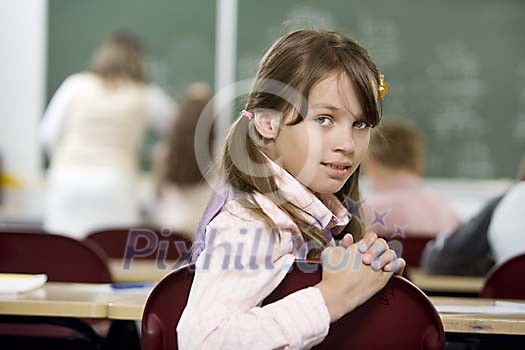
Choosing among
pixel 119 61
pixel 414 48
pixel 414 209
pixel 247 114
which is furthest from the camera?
pixel 414 48

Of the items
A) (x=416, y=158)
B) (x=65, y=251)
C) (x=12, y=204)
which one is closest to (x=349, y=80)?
(x=65, y=251)

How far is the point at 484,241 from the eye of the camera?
11.1 feet

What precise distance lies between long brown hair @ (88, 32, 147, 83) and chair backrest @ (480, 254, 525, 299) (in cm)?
328

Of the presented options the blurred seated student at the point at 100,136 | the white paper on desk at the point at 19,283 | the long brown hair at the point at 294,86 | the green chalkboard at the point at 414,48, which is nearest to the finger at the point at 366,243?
the long brown hair at the point at 294,86

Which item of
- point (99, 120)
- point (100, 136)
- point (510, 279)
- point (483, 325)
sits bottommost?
point (100, 136)

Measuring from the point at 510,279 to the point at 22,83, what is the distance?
4.51m

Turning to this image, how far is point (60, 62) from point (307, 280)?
5.15 meters

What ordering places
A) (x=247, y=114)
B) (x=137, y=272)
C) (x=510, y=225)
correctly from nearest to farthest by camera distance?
(x=247, y=114) < (x=510, y=225) < (x=137, y=272)

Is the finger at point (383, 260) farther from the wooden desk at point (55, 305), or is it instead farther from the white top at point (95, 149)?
the white top at point (95, 149)

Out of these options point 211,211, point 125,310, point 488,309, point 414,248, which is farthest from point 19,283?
point 414,248

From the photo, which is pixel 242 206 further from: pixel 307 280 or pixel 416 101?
pixel 416 101

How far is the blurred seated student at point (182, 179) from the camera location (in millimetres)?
5336

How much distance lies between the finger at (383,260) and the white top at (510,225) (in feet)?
5.47

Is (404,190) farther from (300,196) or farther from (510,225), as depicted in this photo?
(300,196)
